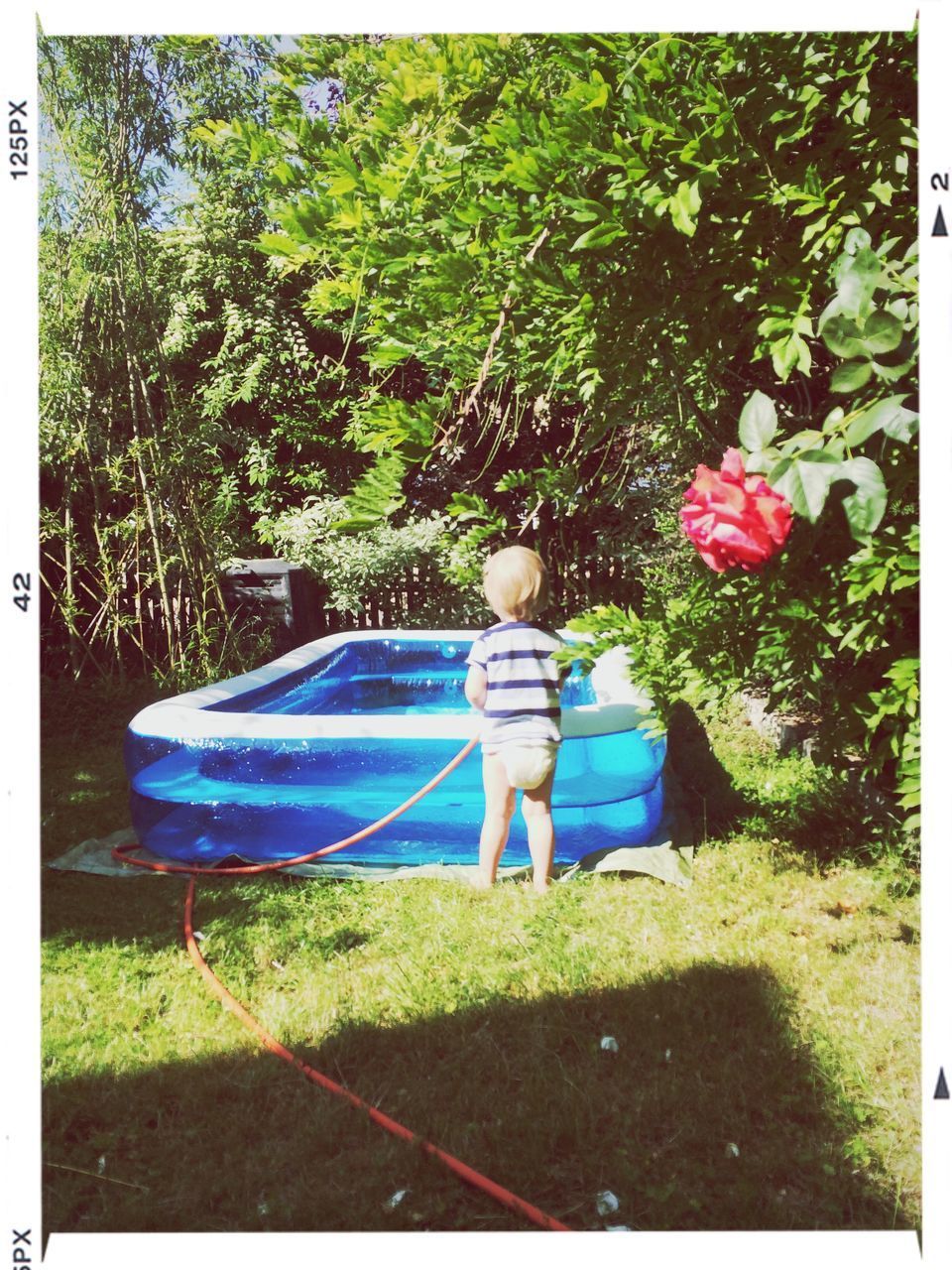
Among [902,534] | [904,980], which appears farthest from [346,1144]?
[902,534]

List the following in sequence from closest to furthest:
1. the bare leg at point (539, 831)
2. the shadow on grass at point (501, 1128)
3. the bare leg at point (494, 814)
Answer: the shadow on grass at point (501, 1128), the bare leg at point (539, 831), the bare leg at point (494, 814)

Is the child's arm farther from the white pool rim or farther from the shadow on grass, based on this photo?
the shadow on grass

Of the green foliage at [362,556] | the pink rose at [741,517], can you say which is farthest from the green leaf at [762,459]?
the green foliage at [362,556]

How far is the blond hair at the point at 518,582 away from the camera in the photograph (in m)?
3.14

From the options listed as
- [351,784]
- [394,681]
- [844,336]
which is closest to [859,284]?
[844,336]

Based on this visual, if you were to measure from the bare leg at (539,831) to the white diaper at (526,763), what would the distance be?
0.12 feet

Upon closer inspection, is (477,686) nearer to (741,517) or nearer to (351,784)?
(351,784)

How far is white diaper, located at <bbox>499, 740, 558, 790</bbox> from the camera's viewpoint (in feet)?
10.1

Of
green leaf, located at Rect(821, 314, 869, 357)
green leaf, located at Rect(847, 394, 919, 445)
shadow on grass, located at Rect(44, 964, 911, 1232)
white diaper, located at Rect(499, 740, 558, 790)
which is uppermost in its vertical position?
green leaf, located at Rect(821, 314, 869, 357)

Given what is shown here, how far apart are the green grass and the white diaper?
0.38 metres

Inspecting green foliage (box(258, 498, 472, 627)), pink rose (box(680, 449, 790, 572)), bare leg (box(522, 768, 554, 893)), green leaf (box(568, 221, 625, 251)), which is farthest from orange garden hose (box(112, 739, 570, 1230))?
green foliage (box(258, 498, 472, 627))

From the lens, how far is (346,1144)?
171 centimetres

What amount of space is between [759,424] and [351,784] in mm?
2516

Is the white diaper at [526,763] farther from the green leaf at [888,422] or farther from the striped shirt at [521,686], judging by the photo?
the green leaf at [888,422]
